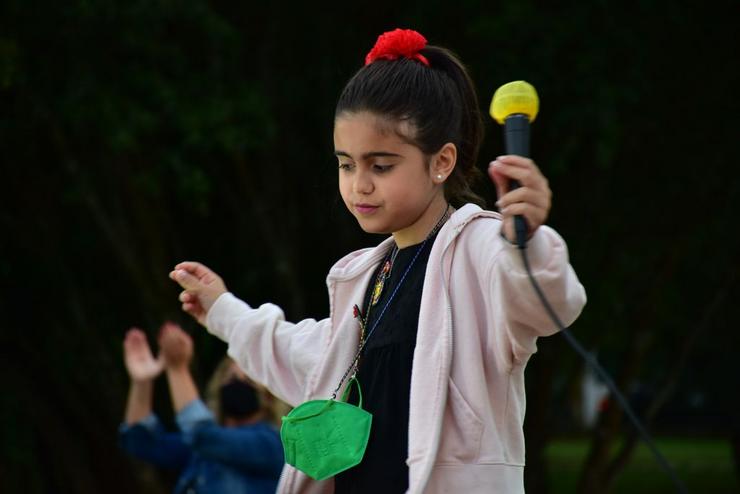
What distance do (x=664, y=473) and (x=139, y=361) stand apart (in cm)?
2060

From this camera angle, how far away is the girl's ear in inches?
115

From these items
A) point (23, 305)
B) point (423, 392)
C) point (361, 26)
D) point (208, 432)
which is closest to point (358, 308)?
point (423, 392)

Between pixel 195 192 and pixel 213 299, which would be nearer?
pixel 213 299

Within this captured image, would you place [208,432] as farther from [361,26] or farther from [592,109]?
[361,26]

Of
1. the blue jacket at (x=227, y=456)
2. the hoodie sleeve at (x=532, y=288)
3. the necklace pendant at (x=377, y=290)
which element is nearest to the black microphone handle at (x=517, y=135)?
the hoodie sleeve at (x=532, y=288)

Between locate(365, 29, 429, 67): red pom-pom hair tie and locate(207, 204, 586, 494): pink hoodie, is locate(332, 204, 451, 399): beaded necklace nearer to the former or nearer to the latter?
locate(207, 204, 586, 494): pink hoodie

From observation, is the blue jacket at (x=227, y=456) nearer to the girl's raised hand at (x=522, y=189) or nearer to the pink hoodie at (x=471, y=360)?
the pink hoodie at (x=471, y=360)

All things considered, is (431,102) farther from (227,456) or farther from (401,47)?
(227,456)

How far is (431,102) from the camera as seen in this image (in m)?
2.94

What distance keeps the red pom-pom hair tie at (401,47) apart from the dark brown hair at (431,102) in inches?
0.7

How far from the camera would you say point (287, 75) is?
10.6 meters

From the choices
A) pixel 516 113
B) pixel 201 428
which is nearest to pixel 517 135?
pixel 516 113

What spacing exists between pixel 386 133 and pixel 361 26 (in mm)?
7610

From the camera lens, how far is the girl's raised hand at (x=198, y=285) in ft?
11.3
